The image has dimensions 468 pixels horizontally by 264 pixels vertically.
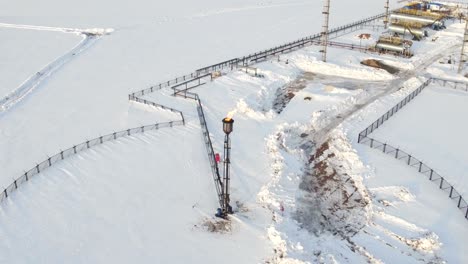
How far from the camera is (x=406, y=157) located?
23406mm

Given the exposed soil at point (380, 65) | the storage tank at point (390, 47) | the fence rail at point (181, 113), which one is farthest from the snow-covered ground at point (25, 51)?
the storage tank at point (390, 47)

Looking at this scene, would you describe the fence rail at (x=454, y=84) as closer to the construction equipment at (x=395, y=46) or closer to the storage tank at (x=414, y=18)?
the construction equipment at (x=395, y=46)

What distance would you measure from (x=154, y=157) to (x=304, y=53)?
72.9 feet

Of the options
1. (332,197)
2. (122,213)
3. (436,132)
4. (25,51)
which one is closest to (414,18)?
(436,132)

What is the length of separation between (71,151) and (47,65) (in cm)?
1885

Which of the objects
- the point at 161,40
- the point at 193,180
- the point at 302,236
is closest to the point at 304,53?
the point at 161,40

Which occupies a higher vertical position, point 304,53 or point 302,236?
point 304,53

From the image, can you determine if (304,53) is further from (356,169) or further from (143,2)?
(143,2)

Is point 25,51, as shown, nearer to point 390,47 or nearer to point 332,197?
point 390,47

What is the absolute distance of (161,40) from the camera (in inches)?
1882

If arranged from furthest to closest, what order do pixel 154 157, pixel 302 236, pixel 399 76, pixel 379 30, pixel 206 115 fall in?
Answer: 1. pixel 379 30
2. pixel 399 76
3. pixel 206 115
4. pixel 154 157
5. pixel 302 236

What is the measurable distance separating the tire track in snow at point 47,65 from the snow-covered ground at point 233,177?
31.7 inches

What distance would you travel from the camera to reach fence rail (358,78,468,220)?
20.0 metres

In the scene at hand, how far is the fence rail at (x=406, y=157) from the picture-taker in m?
20.0
